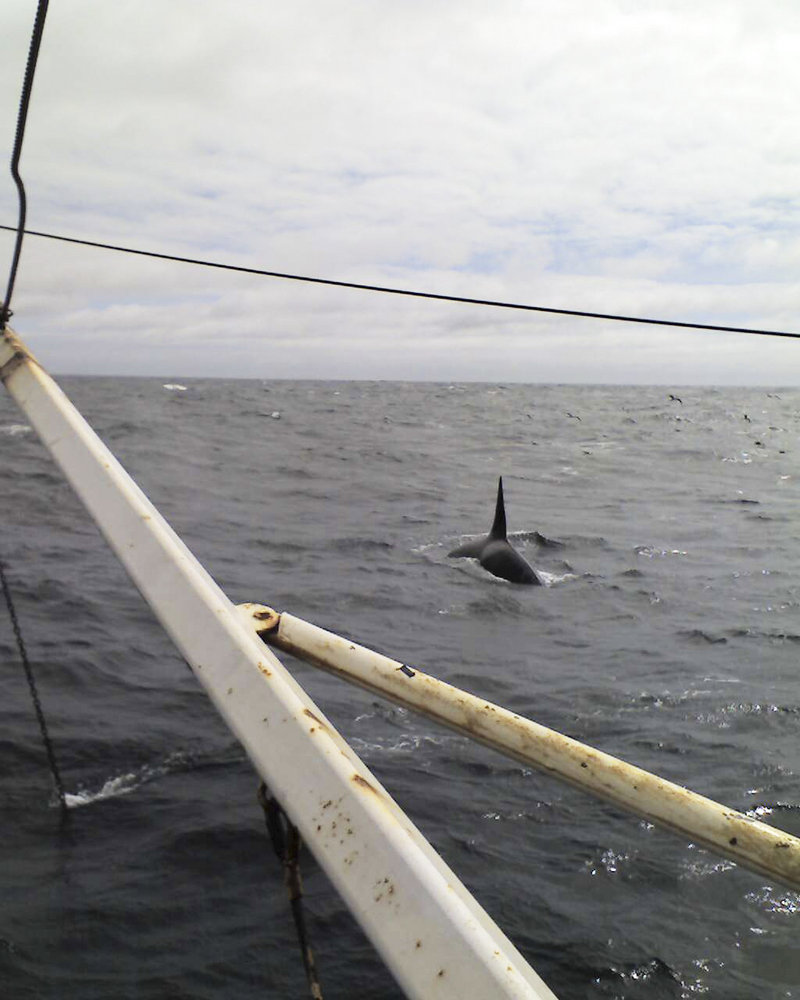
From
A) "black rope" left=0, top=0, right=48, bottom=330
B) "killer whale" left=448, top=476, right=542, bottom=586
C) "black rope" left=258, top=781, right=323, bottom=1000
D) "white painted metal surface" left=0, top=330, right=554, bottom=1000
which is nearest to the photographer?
"white painted metal surface" left=0, top=330, right=554, bottom=1000

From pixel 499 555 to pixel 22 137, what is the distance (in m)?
12.2

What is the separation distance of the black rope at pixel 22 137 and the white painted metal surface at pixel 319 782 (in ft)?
3.54

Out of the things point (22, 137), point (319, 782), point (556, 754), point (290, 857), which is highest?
point (22, 137)

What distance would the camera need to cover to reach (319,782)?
1923mm

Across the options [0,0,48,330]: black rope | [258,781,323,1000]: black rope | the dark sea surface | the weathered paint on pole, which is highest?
[0,0,48,330]: black rope

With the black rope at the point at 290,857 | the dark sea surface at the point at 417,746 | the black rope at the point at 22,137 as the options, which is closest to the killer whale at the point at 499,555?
the dark sea surface at the point at 417,746

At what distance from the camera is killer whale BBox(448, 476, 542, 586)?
1446cm

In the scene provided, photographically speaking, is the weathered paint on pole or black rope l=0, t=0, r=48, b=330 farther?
black rope l=0, t=0, r=48, b=330

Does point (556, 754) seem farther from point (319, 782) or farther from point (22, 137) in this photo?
point (22, 137)

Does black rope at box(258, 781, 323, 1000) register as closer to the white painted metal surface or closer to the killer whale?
the white painted metal surface

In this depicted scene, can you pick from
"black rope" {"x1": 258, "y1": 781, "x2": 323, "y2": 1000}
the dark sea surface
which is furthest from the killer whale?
"black rope" {"x1": 258, "y1": 781, "x2": 323, "y2": 1000}

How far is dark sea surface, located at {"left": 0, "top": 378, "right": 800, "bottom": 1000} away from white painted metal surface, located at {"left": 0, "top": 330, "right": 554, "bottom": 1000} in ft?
6.97

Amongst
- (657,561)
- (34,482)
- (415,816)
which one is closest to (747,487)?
(657,561)

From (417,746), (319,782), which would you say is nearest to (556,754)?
(319,782)
